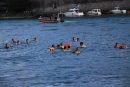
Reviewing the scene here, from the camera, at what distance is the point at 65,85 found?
38.0 meters

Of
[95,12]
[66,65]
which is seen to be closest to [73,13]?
[95,12]

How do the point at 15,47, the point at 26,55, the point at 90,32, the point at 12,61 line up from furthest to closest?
1. the point at 90,32
2. the point at 15,47
3. the point at 26,55
4. the point at 12,61

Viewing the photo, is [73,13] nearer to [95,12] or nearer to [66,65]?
[95,12]

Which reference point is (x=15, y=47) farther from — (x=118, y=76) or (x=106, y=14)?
(x=106, y=14)

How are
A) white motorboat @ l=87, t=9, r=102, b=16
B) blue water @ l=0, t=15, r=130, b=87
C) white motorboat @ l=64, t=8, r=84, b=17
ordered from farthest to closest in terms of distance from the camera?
white motorboat @ l=64, t=8, r=84, b=17, white motorboat @ l=87, t=9, r=102, b=16, blue water @ l=0, t=15, r=130, b=87

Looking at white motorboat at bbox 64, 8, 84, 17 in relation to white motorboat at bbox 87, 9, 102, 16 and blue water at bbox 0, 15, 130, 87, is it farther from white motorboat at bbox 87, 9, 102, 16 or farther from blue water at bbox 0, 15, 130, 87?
blue water at bbox 0, 15, 130, 87

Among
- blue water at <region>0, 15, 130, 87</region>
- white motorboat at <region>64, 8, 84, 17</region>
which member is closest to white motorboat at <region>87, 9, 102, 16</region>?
white motorboat at <region>64, 8, 84, 17</region>

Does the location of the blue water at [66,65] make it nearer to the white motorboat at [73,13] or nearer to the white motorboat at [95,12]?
the white motorboat at [95,12]

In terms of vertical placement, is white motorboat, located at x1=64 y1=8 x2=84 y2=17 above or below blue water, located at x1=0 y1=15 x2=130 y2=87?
below

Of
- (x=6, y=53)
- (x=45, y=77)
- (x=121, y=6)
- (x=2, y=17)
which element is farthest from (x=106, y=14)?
(x=45, y=77)

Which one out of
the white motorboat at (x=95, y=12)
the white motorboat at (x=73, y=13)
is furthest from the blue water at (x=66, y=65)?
the white motorboat at (x=73, y=13)

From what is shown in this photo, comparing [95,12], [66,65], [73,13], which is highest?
[66,65]

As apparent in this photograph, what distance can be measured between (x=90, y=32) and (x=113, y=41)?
622 inches

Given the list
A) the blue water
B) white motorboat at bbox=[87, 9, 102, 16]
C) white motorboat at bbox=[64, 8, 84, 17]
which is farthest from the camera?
white motorboat at bbox=[64, 8, 84, 17]
